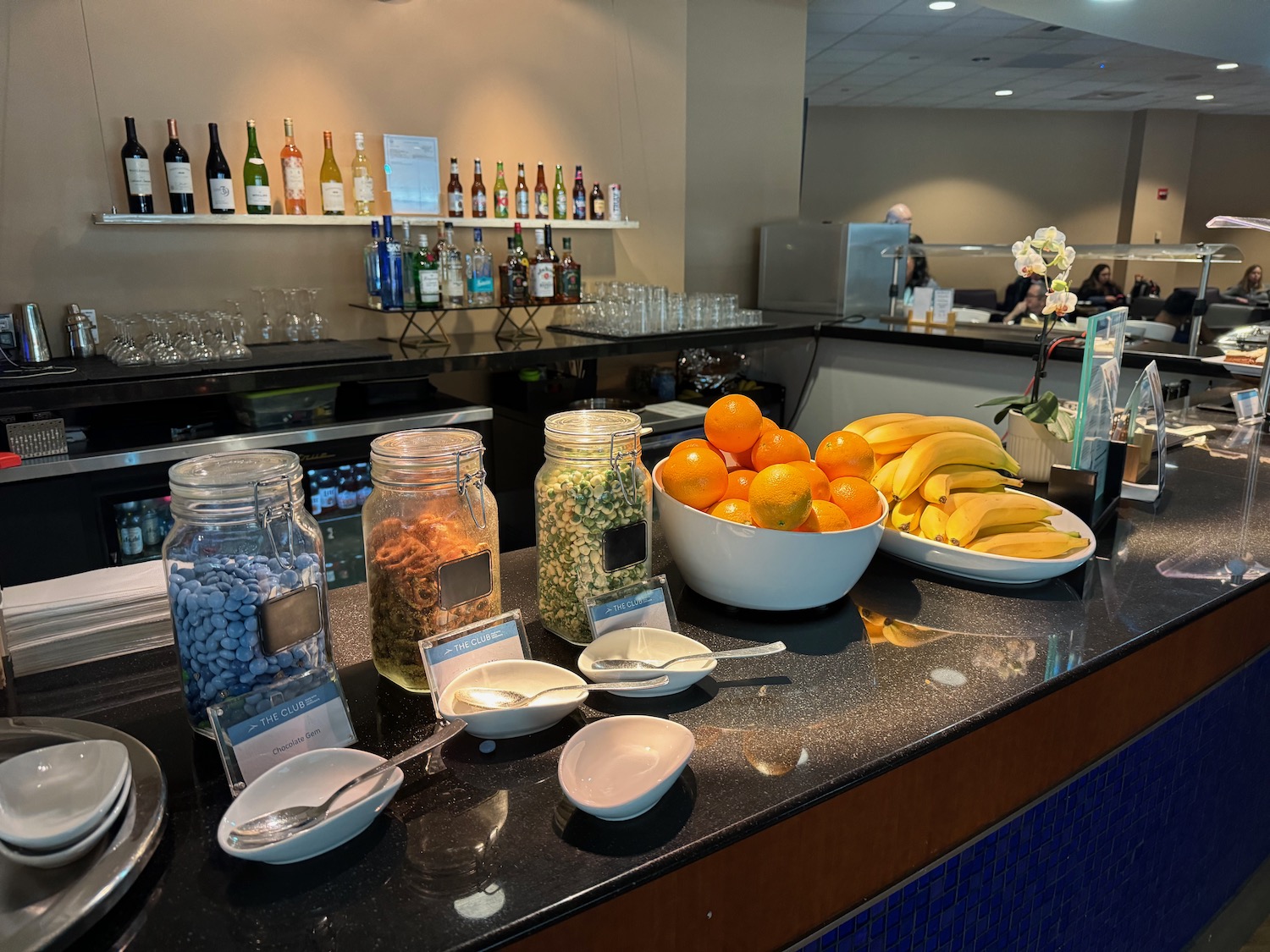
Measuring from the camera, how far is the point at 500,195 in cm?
360

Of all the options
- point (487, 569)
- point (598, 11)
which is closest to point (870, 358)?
point (598, 11)

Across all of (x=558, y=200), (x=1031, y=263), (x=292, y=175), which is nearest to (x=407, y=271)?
(x=292, y=175)

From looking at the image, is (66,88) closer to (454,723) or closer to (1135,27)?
(454,723)

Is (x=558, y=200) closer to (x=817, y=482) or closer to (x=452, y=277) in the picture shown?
(x=452, y=277)

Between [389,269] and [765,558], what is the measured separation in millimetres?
2471

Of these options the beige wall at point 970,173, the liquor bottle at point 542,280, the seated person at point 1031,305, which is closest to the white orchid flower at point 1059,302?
the liquor bottle at point 542,280

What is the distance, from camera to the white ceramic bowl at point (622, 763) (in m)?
0.78

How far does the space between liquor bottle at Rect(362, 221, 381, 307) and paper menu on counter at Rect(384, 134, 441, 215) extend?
0.26 m

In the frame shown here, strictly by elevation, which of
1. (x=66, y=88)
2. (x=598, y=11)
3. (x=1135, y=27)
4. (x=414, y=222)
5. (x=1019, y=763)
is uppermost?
(x=1135, y=27)

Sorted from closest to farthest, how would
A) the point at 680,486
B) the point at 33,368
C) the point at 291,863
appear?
the point at 291,863, the point at 680,486, the point at 33,368

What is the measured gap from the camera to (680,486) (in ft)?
3.90

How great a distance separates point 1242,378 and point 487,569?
329cm

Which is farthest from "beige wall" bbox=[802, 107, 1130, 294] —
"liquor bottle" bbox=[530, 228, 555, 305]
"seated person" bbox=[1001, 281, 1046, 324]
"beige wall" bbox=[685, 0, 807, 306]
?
"liquor bottle" bbox=[530, 228, 555, 305]

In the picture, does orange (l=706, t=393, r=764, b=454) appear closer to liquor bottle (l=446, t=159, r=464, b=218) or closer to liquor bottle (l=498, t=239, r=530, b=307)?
liquor bottle (l=498, t=239, r=530, b=307)
